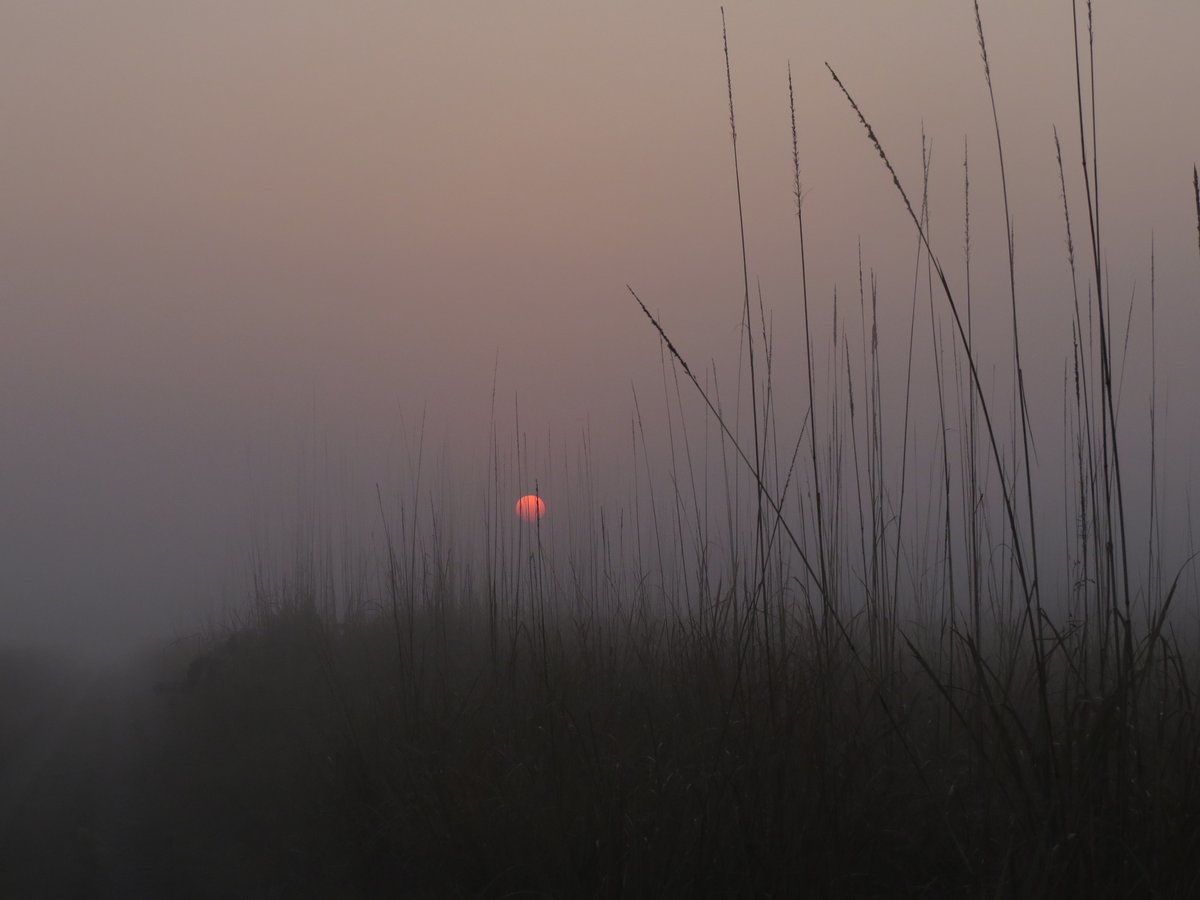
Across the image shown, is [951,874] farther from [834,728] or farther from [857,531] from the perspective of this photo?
[857,531]

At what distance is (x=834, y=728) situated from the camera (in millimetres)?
1563

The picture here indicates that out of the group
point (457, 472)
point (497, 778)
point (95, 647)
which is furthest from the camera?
point (95, 647)

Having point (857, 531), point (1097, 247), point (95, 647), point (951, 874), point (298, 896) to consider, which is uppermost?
point (1097, 247)

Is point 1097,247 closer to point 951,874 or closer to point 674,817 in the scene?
point 951,874

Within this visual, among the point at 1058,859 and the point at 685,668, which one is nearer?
the point at 1058,859

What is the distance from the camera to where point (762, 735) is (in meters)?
1.54

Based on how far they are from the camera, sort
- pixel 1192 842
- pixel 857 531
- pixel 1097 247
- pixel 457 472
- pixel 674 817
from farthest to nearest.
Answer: pixel 457 472
pixel 857 531
pixel 674 817
pixel 1097 247
pixel 1192 842

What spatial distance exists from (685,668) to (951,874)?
0.89 m

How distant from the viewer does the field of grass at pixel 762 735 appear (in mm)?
1167

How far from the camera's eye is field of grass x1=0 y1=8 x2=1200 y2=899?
117 centimetres

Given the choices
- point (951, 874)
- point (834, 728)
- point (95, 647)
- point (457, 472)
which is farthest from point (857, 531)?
point (95, 647)

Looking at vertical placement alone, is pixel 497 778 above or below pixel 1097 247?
below

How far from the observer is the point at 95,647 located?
9273mm

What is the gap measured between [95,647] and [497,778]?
9.06 meters
